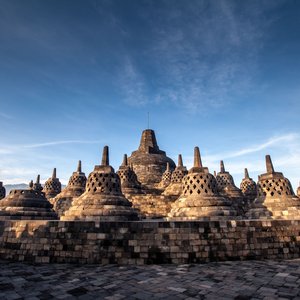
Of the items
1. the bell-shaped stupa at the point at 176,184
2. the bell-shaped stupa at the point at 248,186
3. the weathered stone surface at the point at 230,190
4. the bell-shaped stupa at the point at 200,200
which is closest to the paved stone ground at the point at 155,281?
the bell-shaped stupa at the point at 200,200

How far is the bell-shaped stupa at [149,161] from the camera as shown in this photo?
29.1 metres

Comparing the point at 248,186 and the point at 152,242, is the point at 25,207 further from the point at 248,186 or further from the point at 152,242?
the point at 248,186

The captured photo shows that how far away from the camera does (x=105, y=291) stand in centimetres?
498

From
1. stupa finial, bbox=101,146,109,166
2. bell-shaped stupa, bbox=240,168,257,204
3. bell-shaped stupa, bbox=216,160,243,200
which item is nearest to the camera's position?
stupa finial, bbox=101,146,109,166

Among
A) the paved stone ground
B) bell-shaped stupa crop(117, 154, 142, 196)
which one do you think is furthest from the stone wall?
bell-shaped stupa crop(117, 154, 142, 196)

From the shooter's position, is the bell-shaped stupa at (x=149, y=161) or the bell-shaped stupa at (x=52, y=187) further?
the bell-shaped stupa at (x=149, y=161)

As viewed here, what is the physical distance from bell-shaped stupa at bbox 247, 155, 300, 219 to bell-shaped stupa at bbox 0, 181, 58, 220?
39.6 ft

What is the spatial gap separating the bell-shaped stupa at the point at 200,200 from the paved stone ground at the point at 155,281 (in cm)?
333

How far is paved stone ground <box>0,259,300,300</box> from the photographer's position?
186 inches

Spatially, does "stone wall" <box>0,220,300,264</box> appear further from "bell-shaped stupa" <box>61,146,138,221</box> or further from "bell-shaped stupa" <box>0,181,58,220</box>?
"bell-shaped stupa" <box>0,181,58,220</box>

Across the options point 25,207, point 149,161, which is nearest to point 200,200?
point 25,207

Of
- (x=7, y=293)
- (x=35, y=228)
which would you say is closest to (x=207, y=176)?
(x=35, y=228)

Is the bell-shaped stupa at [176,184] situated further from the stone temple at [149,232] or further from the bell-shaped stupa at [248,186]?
the stone temple at [149,232]

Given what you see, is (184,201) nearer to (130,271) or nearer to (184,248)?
(184,248)
